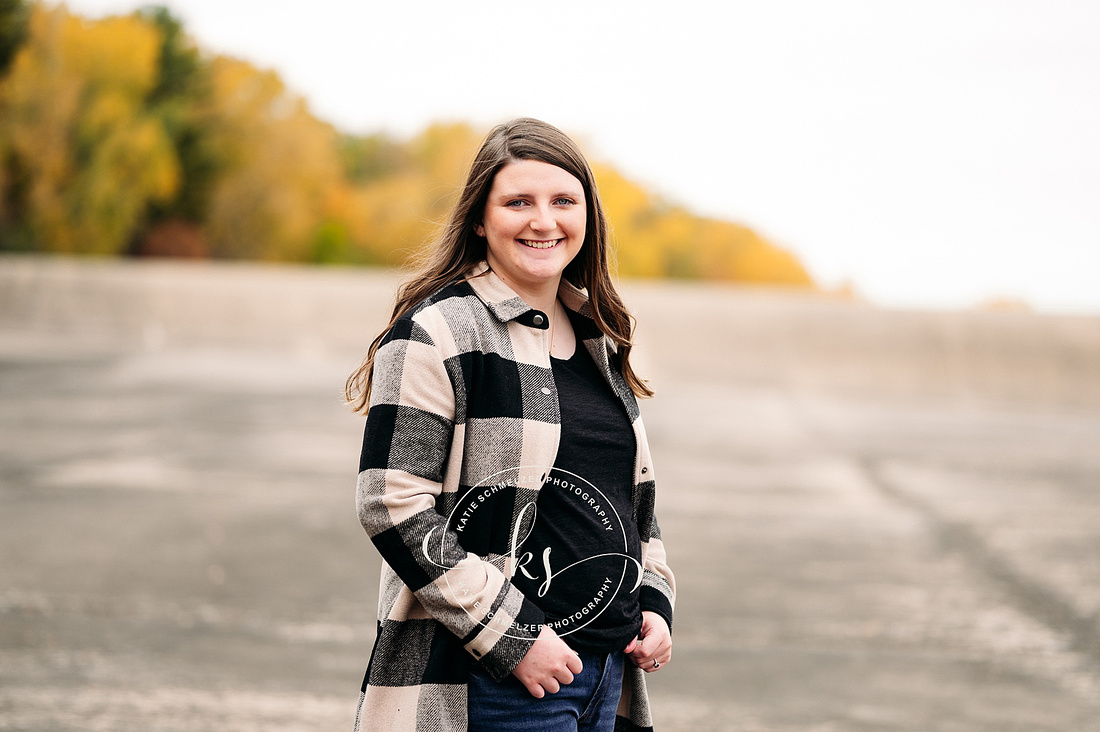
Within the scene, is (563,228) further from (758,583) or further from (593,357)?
(758,583)

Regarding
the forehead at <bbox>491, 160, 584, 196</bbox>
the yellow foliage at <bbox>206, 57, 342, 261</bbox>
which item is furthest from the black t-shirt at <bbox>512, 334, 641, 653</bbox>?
the yellow foliage at <bbox>206, 57, 342, 261</bbox>

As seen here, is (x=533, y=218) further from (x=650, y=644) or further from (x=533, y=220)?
(x=650, y=644)

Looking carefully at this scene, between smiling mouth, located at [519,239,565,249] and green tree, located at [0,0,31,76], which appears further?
green tree, located at [0,0,31,76]

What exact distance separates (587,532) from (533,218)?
1.90 ft

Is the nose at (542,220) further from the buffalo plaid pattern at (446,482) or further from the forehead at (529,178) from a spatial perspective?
the buffalo plaid pattern at (446,482)

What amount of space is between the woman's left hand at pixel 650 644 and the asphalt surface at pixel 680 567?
76.9 inches

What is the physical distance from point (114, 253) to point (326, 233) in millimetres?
4107

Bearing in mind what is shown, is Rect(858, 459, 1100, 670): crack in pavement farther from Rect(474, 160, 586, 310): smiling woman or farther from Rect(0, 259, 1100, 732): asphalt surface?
Rect(474, 160, 586, 310): smiling woman

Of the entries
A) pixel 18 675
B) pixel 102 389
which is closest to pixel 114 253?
pixel 102 389

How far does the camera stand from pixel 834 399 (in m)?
12.5

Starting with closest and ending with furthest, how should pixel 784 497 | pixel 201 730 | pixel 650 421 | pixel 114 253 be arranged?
pixel 201 730 → pixel 784 497 → pixel 650 421 → pixel 114 253

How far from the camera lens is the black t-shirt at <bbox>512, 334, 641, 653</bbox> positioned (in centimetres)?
193

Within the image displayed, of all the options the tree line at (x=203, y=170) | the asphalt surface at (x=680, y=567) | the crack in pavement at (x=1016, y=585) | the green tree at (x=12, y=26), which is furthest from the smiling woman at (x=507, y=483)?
the green tree at (x=12, y=26)

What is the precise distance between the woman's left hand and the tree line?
58.0 feet
